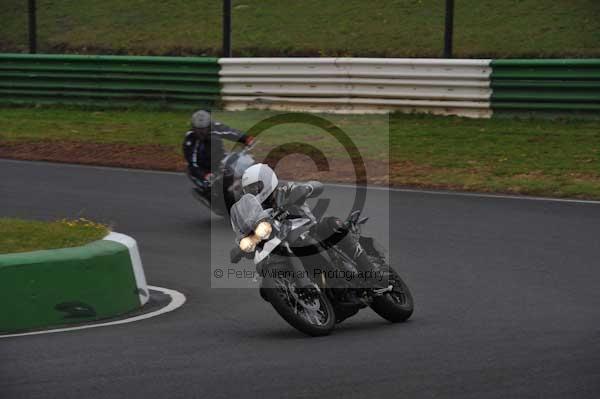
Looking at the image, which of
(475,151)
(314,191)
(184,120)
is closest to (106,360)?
(314,191)

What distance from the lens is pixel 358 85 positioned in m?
20.3

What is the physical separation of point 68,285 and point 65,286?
1.0 inches

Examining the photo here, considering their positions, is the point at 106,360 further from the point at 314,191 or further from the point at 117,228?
the point at 117,228

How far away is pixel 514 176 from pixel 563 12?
369 inches

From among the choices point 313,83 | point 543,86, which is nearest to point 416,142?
point 543,86

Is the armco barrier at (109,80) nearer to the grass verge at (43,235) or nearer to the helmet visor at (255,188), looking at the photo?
the grass verge at (43,235)

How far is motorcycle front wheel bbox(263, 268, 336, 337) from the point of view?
822cm

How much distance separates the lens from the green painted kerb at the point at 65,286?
882 cm

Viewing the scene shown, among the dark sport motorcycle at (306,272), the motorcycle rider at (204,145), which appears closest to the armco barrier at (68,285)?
the dark sport motorcycle at (306,272)

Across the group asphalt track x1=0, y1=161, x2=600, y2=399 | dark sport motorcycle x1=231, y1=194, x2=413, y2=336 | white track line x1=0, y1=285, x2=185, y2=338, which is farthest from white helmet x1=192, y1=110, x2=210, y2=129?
dark sport motorcycle x1=231, y1=194, x2=413, y2=336

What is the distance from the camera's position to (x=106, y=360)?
295 inches

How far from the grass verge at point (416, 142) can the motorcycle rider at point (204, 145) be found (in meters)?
3.04

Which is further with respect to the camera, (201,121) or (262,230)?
(201,121)

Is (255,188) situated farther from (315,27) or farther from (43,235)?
(315,27)
